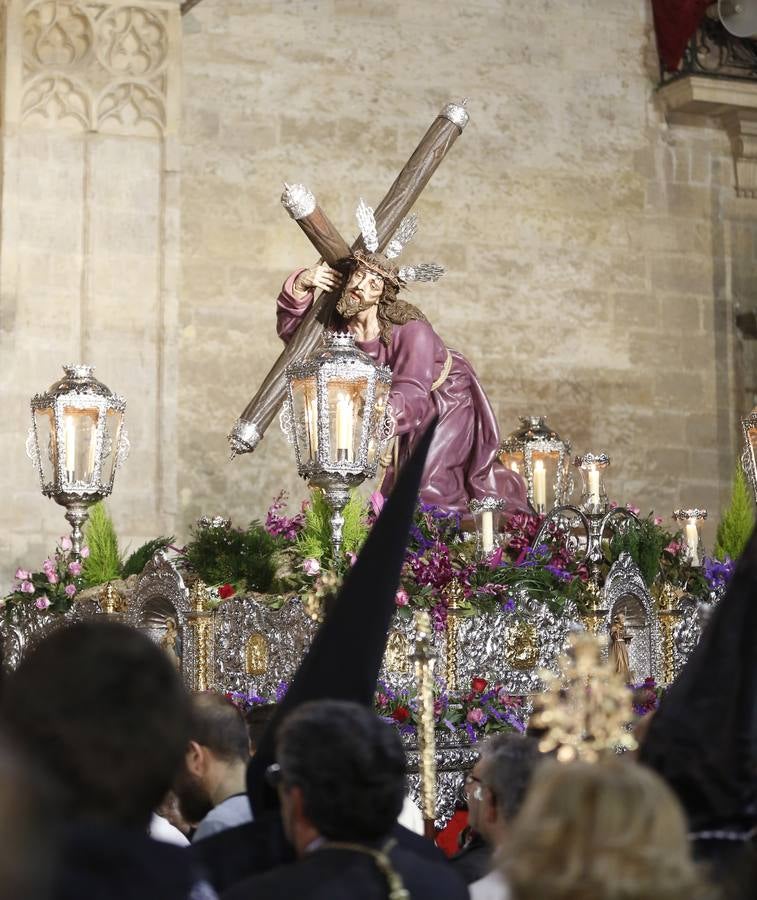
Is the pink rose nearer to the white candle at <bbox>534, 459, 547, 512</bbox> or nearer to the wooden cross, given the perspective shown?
the wooden cross

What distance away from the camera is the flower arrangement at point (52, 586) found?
25.8ft

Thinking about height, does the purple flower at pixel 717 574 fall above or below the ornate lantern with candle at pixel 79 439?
below

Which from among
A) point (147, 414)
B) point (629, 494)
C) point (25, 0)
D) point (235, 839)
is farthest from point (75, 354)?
point (235, 839)

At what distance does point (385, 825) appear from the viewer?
2623mm

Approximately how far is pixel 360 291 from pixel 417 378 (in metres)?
0.49

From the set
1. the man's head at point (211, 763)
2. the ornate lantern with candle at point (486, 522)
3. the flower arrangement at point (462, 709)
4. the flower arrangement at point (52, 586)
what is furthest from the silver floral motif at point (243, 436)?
the man's head at point (211, 763)

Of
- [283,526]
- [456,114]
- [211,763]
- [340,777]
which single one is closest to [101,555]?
[283,526]

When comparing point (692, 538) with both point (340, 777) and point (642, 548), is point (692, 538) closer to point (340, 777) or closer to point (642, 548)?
point (642, 548)

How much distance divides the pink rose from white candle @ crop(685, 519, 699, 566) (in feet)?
5.48

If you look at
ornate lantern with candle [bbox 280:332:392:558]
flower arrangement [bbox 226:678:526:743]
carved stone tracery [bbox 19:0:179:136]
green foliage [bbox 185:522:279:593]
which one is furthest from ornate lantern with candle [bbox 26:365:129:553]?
carved stone tracery [bbox 19:0:179:136]

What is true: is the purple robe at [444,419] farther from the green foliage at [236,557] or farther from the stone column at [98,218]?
the stone column at [98,218]

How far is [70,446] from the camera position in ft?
26.0

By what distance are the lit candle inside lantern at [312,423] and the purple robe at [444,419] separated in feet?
4.37

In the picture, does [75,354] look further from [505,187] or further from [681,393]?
[681,393]
